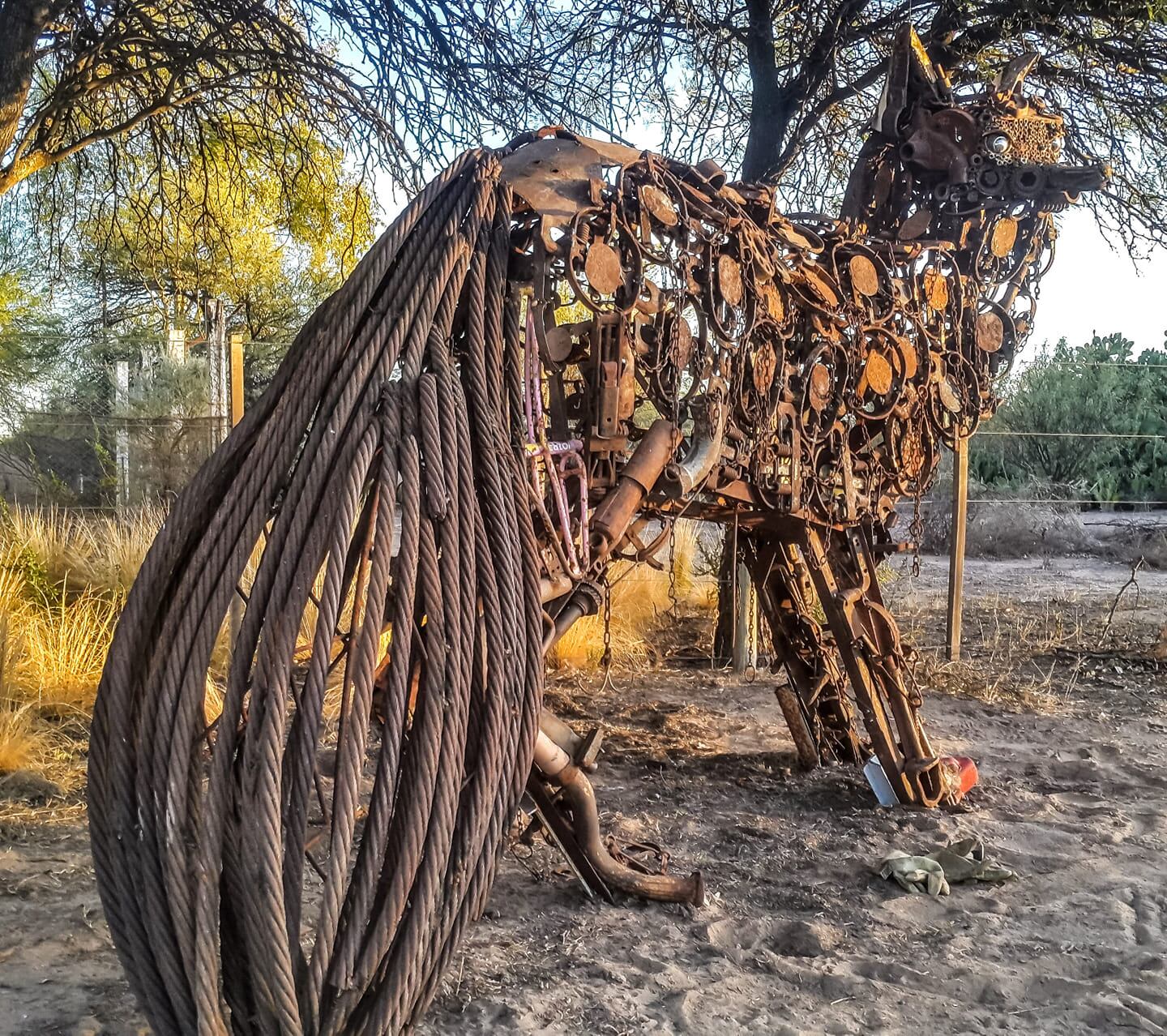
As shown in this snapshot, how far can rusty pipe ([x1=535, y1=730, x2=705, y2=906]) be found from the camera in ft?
9.41

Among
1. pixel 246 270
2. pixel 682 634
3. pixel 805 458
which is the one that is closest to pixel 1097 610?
pixel 682 634

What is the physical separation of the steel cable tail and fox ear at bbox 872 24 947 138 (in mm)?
2753

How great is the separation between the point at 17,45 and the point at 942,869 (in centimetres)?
563

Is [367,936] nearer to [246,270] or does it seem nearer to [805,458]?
[805,458]

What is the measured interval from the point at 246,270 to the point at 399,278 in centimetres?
1476

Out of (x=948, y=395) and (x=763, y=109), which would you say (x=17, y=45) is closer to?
(x=763, y=109)

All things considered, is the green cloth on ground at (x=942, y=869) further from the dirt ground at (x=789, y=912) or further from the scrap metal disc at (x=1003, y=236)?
the scrap metal disc at (x=1003, y=236)

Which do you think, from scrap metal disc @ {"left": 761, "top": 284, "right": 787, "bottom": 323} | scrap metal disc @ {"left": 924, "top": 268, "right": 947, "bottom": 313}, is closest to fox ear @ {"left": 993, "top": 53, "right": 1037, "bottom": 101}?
scrap metal disc @ {"left": 924, "top": 268, "right": 947, "bottom": 313}

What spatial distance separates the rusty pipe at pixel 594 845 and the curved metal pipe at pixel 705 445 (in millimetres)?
846

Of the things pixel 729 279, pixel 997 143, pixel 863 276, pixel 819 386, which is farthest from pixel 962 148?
pixel 729 279

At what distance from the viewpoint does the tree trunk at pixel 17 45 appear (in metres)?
5.23

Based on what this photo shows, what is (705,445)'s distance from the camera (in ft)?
10.2

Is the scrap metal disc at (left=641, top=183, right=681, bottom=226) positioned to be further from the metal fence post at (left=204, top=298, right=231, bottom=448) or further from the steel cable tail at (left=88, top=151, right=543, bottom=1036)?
the metal fence post at (left=204, top=298, right=231, bottom=448)

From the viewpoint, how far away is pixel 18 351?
15.7 meters
